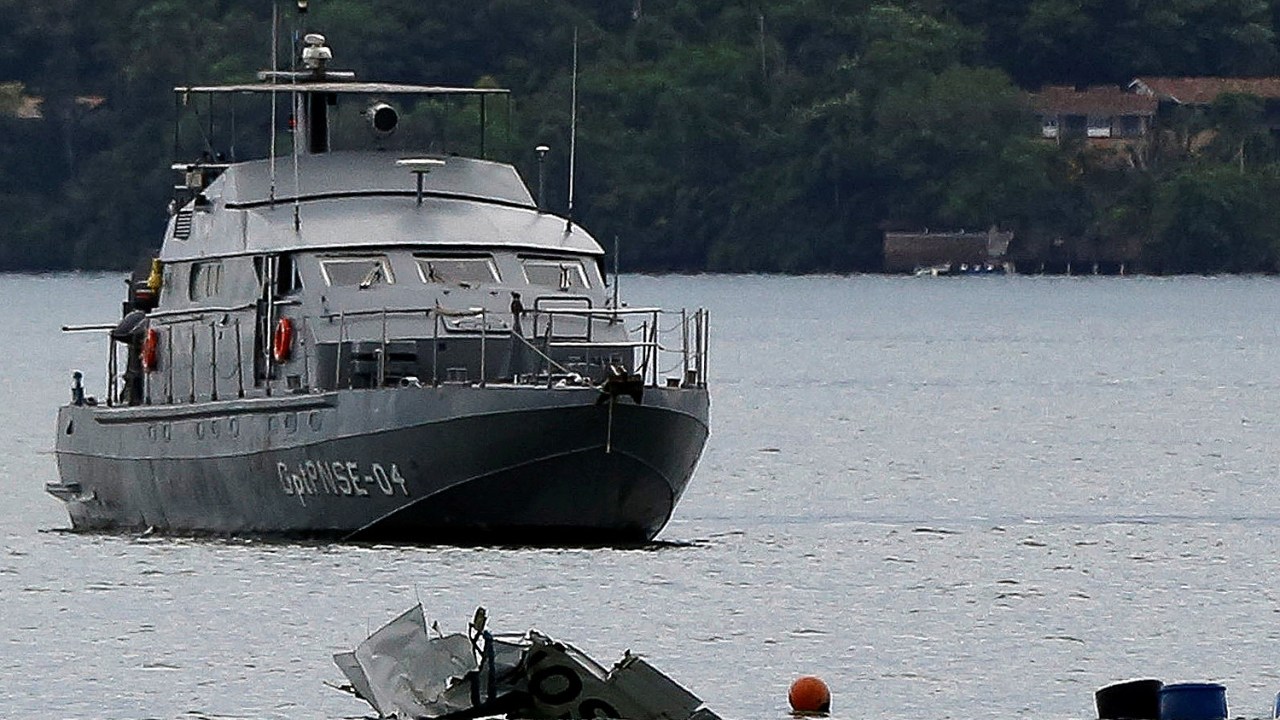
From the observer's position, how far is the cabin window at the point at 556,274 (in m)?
48.9

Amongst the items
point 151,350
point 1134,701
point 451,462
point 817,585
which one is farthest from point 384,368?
point 1134,701

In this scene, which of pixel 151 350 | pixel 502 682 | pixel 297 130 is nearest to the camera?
pixel 502 682

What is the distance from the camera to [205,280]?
50625mm

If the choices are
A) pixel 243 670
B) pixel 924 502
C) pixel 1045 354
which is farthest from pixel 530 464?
pixel 1045 354

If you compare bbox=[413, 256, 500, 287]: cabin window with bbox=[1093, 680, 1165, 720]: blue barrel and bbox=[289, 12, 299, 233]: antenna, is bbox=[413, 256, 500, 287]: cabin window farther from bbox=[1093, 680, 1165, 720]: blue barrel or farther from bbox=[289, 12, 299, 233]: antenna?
bbox=[1093, 680, 1165, 720]: blue barrel

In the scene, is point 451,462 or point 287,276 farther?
point 287,276

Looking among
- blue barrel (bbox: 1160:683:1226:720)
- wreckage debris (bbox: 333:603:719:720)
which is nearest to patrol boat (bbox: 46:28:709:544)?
wreckage debris (bbox: 333:603:719:720)

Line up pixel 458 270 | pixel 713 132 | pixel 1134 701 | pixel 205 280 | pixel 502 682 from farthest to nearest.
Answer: pixel 713 132 < pixel 205 280 < pixel 458 270 < pixel 502 682 < pixel 1134 701

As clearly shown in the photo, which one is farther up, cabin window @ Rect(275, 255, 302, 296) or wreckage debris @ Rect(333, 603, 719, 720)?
cabin window @ Rect(275, 255, 302, 296)

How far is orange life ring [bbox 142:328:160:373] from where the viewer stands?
170 ft

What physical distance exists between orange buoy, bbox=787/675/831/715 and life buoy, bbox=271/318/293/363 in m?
14.4

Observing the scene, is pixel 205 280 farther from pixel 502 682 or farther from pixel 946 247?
pixel 946 247

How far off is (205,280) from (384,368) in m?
4.56

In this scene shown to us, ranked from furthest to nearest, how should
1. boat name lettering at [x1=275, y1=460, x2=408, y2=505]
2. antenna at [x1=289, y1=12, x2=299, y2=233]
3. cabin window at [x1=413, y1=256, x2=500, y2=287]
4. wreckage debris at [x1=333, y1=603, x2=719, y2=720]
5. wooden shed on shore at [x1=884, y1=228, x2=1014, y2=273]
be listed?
wooden shed on shore at [x1=884, y1=228, x2=1014, y2=273] < antenna at [x1=289, y1=12, x2=299, y2=233] < cabin window at [x1=413, y1=256, x2=500, y2=287] < boat name lettering at [x1=275, y1=460, x2=408, y2=505] < wreckage debris at [x1=333, y1=603, x2=719, y2=720]
